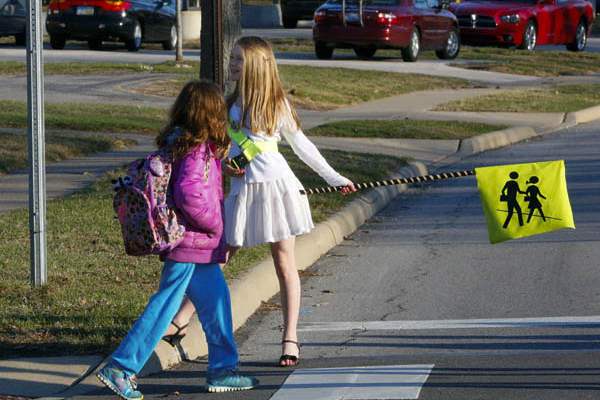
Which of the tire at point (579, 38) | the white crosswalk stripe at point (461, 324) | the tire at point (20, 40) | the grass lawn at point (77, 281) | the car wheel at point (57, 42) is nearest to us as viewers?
the grass lawn at point (77, 281)

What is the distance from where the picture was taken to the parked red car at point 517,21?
2989 centimetres

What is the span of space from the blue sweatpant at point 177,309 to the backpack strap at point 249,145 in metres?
0.62

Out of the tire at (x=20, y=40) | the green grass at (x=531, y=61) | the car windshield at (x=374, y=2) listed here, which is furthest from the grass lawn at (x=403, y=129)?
the tire at (x=20, y=40)

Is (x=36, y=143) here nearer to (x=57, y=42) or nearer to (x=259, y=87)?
(x=259, y=87)

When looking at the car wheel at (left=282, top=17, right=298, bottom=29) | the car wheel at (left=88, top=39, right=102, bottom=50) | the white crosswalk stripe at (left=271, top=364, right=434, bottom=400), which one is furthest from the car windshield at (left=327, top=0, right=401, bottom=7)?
the white crosswalk stripe at (left=271, top=364, right=434, bottom=400)

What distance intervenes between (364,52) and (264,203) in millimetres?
22539

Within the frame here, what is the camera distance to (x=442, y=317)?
25.5ft

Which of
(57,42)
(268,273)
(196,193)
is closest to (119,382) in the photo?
(196,193)

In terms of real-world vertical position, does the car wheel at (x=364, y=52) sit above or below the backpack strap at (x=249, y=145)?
below

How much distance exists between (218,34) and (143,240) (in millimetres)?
5650

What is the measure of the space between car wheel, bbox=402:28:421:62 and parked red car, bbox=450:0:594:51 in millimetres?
3034

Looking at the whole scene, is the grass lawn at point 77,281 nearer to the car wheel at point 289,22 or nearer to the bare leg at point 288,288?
the bare leg at point 288,288

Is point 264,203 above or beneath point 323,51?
above

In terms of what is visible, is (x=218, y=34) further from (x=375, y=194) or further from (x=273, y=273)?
(x=273, y=273)
